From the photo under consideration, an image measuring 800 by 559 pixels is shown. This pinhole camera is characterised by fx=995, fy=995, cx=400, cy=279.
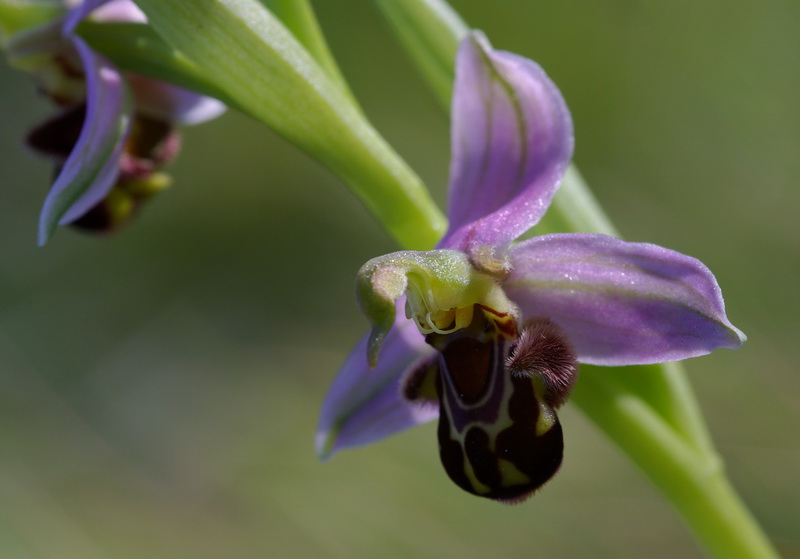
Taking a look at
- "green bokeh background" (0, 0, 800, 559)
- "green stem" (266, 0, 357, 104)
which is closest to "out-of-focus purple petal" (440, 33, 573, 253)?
"green stem" (266, 0, 357, 104)

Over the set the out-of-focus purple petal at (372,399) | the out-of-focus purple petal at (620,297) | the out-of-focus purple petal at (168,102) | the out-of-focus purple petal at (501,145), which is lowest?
the out-of-focus purple petal at (372,399)

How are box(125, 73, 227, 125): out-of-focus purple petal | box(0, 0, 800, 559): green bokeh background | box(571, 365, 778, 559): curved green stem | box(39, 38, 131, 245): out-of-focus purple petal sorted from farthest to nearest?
1. box(0, 0, 800, 559): green bokeh background
2. box(125, 73, 227, 125): out-of-focus purple petal
3. box(571, 365, 778, 559): curved green stem
4. box(39, 38, 131, 245): out-of-focus purple petal

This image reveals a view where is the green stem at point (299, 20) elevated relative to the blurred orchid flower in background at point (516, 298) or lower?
elevated

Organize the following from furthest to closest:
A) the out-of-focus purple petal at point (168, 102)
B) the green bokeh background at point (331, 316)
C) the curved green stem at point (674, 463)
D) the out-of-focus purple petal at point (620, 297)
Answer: the green bokeh background at point (331, 316) < the out-of-focus purple petal at point (168, 102) < the curved green stem at point (674, 463) < the out-of-focus purple petal at point (620, 297)

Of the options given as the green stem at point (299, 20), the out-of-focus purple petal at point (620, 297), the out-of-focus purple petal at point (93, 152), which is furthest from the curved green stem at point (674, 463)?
the out-of-focus purple petal at point (93, 152)

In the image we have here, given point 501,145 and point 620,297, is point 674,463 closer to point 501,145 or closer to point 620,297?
point 620,297

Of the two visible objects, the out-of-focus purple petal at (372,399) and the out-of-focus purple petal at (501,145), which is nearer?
the out-of-focus purple petal at (501,145)

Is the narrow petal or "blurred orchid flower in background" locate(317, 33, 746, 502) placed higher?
the narrow petal

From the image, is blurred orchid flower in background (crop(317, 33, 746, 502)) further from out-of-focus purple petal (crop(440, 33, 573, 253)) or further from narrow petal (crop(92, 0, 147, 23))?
narrow petal (crop(92, 0, 147, 23))

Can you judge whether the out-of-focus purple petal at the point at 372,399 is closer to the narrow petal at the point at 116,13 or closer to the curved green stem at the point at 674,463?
the curved green stem at the point at 674,463
